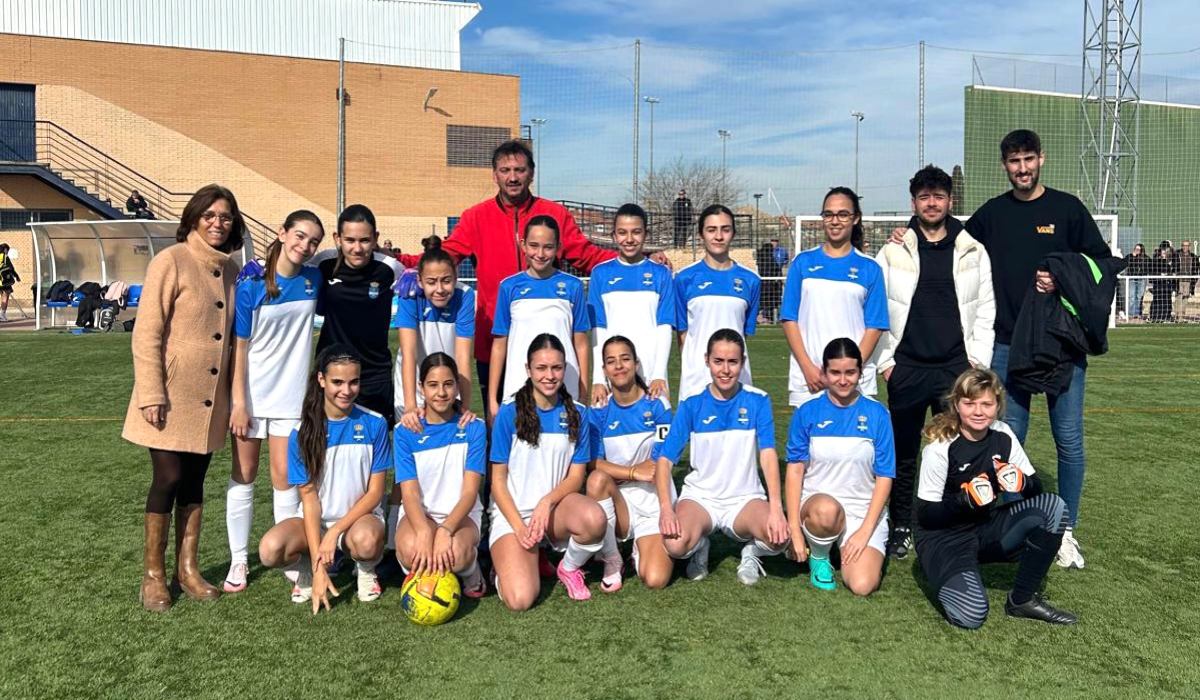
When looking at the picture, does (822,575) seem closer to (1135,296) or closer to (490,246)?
(490,246)

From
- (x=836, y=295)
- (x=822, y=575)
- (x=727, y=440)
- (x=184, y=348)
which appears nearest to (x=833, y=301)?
(x=836, y=295)

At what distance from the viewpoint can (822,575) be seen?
3.86 metres

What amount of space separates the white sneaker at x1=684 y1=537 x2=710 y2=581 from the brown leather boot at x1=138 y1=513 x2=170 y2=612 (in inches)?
85.6

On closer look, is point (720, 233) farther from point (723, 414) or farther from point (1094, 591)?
point (1094, 591)

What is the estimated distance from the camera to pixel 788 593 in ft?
12.4

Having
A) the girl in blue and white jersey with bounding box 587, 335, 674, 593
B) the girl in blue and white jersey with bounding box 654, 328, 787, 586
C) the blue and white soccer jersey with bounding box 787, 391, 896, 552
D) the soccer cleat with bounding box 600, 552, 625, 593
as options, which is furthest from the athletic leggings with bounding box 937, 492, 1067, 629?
the soccer cleat with bounding box 600, 552, 625, 593

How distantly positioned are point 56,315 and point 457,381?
17828 mm

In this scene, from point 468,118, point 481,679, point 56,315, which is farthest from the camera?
point 468,118

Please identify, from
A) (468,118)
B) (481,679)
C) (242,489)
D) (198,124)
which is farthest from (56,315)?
(481,679)

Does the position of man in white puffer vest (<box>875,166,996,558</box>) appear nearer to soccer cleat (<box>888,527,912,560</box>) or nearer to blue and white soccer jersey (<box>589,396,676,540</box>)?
soccer cleat (<box>888,527,912,560</box>)

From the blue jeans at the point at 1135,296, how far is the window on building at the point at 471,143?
18.6m

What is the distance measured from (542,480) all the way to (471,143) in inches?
1065

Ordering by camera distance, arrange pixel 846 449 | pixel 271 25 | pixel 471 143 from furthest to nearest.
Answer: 1. pixel 471 143
2. pixel 271 25
3. pixel 846 449

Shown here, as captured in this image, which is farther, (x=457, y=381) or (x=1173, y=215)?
(x=1173, y=215)
